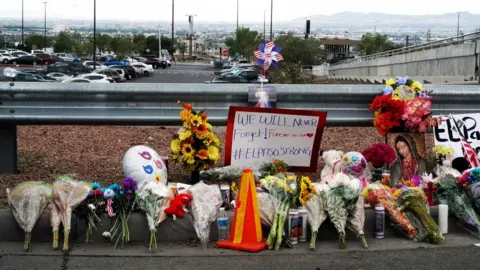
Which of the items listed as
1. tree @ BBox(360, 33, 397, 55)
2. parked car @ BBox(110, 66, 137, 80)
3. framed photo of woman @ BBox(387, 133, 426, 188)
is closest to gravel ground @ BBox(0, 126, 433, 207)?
framed photo of woman @ BBox(387, 133, 426, 188)

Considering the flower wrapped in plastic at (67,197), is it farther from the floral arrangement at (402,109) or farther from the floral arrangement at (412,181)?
the floral arrangement at (402,109)

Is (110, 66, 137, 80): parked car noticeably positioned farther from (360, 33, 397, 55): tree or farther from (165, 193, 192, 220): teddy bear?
(165, 193, 192, 220): teddy bear

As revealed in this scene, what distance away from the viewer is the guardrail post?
7840 mm

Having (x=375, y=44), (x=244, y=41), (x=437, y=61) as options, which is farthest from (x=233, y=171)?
(x=244, y=41)

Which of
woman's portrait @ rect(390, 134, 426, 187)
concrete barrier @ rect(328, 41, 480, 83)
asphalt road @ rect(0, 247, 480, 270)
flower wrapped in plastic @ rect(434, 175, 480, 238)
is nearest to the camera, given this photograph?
asphalt road @ rect(0, 247, 480, 270)

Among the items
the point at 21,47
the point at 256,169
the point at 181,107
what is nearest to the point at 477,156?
the point at 256,169

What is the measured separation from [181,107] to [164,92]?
24 cm

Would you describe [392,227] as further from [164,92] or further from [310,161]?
[164,92]

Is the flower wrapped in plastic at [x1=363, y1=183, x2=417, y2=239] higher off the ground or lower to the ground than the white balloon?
lower

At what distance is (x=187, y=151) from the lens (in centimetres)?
751

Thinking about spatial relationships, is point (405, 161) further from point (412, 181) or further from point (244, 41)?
point (244, 41)

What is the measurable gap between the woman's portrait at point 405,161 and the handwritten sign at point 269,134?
0.79 m

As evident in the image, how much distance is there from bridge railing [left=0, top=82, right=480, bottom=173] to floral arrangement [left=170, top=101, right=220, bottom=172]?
0.49 metres

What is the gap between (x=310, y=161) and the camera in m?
8.03
